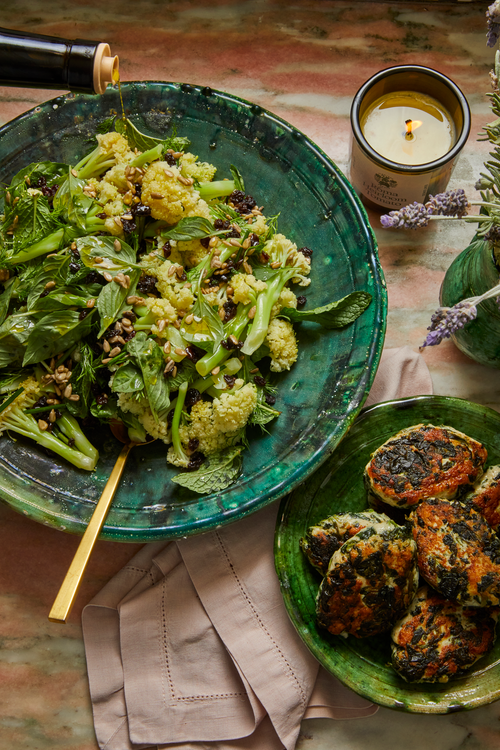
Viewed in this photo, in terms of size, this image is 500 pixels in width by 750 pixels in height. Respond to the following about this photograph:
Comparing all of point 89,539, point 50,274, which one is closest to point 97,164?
point 50,274

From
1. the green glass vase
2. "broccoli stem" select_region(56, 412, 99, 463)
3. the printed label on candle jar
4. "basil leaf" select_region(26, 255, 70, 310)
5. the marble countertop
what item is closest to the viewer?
the green glass vase

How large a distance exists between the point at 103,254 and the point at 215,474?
0.96 metres

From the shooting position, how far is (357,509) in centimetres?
258

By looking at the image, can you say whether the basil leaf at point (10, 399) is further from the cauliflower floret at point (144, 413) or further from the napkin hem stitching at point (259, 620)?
the napkin hem stitching at point (259, 620)

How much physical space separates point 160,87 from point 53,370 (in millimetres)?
1303

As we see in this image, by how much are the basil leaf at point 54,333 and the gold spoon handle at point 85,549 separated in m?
0.48

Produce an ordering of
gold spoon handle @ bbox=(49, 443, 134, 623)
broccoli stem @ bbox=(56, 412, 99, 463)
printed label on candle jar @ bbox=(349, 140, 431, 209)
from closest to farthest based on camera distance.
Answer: gold spoon handle @ bbox=(49, 443, 134, 623) < broccoli stem @ bbox=(56, 412, 99, 463) < printed label on candle jar @ bbox=(349, 140, 431, 209)

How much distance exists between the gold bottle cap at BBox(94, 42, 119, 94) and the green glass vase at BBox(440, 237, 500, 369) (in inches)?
55.4

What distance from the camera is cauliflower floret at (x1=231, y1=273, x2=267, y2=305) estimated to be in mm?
2365

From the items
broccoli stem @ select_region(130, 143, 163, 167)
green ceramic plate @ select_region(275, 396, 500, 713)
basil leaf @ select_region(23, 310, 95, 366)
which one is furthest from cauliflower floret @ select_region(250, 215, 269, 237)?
green ceramic plate @ select_region(275, 396, 500, 713)

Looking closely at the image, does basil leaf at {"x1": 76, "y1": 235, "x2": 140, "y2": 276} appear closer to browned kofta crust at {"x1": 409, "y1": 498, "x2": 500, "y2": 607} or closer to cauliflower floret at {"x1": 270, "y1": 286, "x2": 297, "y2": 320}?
cauliflower floret at {"x1": 270, "y1": 286, "x2": 297, "y2": 320}

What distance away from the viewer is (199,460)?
2432 millimetres

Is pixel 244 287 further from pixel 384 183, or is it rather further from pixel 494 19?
pixel 494 19

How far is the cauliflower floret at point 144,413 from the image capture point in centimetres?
231
